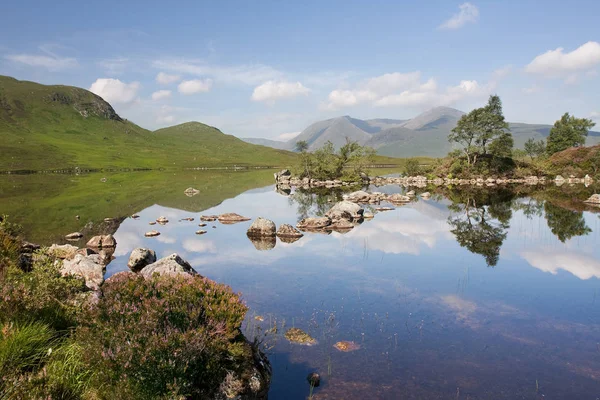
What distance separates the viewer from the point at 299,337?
15562 mm

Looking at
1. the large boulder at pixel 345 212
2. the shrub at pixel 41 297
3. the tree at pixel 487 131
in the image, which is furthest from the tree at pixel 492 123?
the shrub at pixel 41 297

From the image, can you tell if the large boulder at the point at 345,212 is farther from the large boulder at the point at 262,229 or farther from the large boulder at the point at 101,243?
the large boulder at the point at 101,243

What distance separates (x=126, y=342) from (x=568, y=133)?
173m

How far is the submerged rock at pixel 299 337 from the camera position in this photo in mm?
15207

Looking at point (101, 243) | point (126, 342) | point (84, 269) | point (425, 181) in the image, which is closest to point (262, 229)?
point (101, 243)

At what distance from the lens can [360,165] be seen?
117625 mm

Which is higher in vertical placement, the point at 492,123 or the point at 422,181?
the point at 492,123

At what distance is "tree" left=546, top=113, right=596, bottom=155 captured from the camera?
143 metres

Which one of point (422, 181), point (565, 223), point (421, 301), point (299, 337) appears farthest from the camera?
point (422, 181)

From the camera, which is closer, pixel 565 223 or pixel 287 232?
pixel 287 232

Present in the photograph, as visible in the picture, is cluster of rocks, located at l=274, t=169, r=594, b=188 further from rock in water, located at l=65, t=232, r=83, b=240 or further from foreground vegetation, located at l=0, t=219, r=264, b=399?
foreground vegetation, located at l=0, t=219, r=264, b=399

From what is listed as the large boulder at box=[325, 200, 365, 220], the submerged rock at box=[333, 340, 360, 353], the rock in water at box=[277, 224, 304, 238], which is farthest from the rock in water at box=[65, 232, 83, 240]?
the submerged rock at box=[333, 340, 360, 353]

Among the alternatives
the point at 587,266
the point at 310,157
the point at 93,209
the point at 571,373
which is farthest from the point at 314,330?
the point at 310,157

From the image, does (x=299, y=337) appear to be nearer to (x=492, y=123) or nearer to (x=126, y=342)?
(x=126, y=342)
